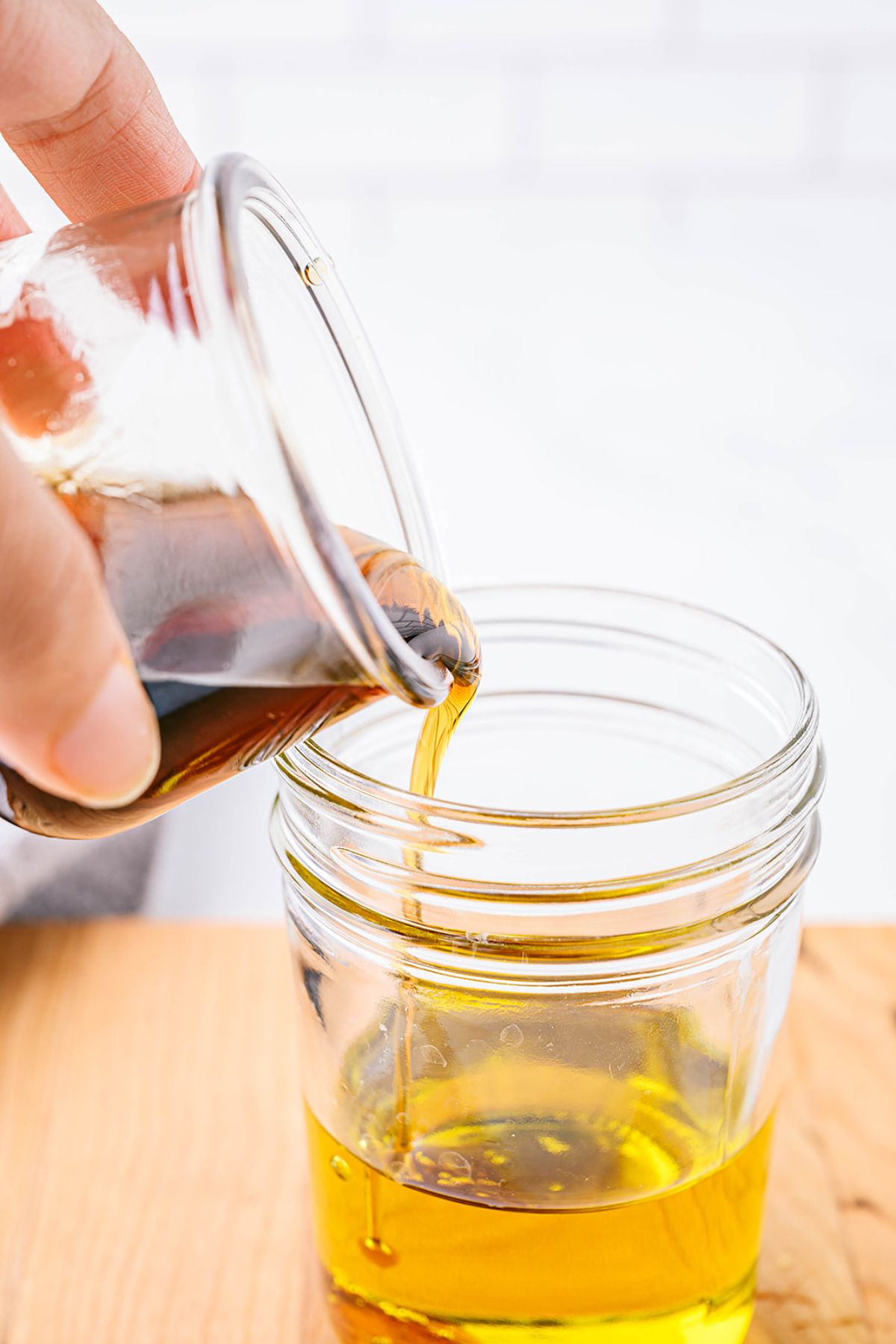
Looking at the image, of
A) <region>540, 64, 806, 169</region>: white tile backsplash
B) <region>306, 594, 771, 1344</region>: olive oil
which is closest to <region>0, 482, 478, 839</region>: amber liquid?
<region>306, 594, 771, 1344</region>: olive oil

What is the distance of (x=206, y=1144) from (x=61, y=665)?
1.33ft

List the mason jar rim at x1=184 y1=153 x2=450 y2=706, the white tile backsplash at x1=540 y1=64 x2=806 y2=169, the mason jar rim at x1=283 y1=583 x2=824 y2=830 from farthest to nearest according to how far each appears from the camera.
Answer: the white tile backsplash at x1=540 y1=64 x2=806 y2=169 < the mason jar rim at x1=283 y1=583 x2=824 y2=830 < the mason jar rim at x1=184 y1=153 x2=450 y2=706

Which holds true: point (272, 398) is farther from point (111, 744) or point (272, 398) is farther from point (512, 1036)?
point (512, 1036)

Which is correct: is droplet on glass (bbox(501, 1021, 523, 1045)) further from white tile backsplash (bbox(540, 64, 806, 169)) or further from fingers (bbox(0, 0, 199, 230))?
white tile backsplash (bbox(540, 64, 806, 169))

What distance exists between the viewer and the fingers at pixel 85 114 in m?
0.58

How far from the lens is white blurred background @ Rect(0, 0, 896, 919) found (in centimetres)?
229

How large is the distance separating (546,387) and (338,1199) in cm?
205

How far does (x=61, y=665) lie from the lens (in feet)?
1.31

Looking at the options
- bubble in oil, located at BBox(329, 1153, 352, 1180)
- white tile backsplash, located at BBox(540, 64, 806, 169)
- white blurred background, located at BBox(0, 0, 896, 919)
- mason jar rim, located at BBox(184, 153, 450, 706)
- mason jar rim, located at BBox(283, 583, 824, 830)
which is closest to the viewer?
mason jar rim, located at BBox(184, 153, 450, 706)

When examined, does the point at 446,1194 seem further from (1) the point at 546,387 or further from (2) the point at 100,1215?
(1) the point at 546,387

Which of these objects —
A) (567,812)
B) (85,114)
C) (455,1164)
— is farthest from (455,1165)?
(85,114)

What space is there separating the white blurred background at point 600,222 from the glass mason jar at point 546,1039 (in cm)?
155

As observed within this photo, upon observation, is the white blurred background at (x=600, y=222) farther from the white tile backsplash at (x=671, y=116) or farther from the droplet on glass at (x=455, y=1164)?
the droplet on glass at (x=455, y=1164)

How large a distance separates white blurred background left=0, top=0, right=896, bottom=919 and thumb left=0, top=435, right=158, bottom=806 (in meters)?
1.69
